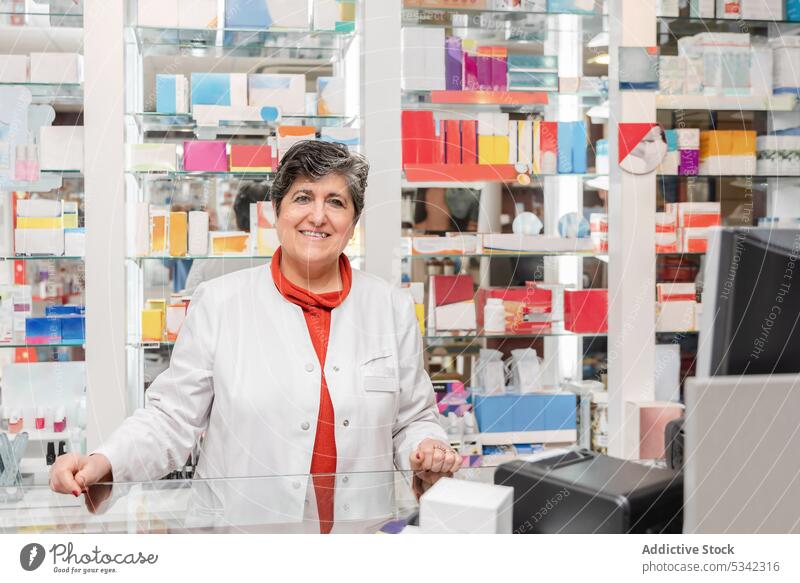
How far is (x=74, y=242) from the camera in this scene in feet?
10.7

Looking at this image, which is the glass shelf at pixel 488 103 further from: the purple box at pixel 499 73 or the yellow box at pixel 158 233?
the yellow box at pixel 158 233

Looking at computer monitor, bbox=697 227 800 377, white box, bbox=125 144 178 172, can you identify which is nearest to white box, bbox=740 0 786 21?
white box, bbox=125 144 178 172

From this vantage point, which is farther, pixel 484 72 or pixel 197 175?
pixel 484 72

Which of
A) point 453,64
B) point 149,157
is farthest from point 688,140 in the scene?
point 149,157

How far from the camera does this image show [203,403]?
80.5 inches

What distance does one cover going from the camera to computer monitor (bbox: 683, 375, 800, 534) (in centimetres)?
100

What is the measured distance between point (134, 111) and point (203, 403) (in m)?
1.79

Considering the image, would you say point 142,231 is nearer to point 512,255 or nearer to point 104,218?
point 104,218

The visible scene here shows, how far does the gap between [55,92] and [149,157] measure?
1.58 feet

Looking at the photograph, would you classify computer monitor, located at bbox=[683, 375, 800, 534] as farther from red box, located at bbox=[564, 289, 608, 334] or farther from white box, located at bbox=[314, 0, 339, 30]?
white box, located at bbox=[314, 0, 339, 30]

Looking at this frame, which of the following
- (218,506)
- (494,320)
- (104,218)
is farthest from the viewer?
(494,320)

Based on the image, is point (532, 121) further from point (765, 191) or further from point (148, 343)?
point (148, 343)

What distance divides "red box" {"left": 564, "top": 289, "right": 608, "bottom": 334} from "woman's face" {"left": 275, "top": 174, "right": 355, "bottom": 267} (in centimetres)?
175

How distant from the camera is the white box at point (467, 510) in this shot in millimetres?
1145
